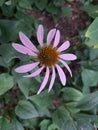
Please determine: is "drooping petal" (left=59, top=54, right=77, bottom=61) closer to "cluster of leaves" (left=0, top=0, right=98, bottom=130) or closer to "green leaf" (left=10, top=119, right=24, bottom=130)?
"cluster of leaves" (left=0, top=0, right=98, bottom=130)

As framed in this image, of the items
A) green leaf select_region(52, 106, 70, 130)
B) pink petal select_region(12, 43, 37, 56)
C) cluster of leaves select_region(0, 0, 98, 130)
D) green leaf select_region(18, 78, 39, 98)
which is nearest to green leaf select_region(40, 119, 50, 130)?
cluster of leaves select_region(0, 0, 98, 130)

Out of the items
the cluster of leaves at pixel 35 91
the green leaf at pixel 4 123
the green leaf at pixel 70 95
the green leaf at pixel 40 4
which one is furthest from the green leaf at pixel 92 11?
the green leaf at pixel 4 123

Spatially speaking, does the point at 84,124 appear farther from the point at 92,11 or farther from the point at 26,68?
the point at 92,11

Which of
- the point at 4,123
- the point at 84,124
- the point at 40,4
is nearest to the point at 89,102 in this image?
the point at 84,124

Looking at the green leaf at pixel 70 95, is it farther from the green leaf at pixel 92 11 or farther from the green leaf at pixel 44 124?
the green leaf at pixel 92 11

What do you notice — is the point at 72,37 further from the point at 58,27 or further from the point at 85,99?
the point at 85,99

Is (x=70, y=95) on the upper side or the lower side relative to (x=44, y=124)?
upper

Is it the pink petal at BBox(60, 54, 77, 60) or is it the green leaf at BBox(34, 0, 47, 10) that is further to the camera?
the green leaf at BBox(34, 0, 47, 10)

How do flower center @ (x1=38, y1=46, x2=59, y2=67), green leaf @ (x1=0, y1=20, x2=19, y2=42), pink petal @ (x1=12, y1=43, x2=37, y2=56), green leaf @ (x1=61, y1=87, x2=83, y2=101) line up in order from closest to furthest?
pink petal @ (x1=12, y1=43, x2=37, y2=56) < flower center @ (x1=38, y1=46, x2=59, y2=67) < green leaf @ (x1=0, y1=20, x2=19, y2=42) < green leaf @ (x1=61, y1=87, x2=83, y2=101)
